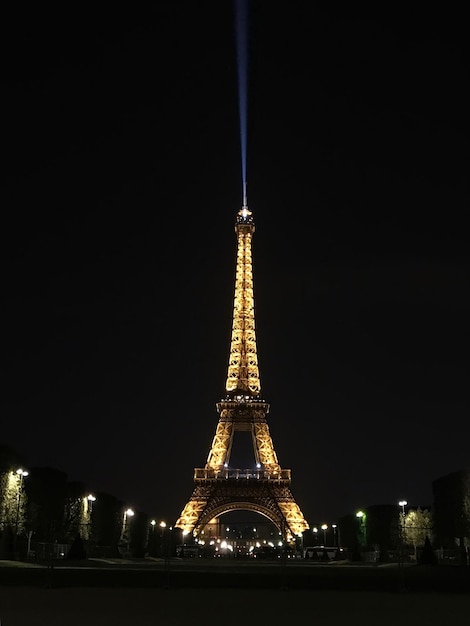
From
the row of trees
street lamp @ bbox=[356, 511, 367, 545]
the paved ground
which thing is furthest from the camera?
street lamp @ bbox=[356, 511, 367, 545]

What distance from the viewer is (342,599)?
2034 cm

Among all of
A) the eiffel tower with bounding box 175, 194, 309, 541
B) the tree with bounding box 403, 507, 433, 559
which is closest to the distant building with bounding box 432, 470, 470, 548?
the tree with bounding box 403, 507, 433, 559

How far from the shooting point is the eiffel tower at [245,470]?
82.3 m

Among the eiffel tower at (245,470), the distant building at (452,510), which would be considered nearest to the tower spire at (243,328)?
the eiffel tower at (245,470)

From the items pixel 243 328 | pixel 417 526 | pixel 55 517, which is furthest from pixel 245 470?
pixel 55 517

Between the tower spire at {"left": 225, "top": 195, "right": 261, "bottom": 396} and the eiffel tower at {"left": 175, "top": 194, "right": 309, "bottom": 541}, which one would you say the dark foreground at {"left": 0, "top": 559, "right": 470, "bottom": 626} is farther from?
the tower spire at {"left": 225, "top": 195, "right": 261, "bottom": 396}

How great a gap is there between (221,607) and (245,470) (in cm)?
7103

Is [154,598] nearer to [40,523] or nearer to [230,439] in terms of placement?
[40,523]

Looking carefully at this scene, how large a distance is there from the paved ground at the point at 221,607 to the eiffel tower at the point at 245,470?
192 feet

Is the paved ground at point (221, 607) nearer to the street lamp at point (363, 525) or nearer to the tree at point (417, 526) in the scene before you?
the tree at point (417, 526)

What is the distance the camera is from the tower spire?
89.4 m

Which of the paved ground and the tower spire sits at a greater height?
the tower spire

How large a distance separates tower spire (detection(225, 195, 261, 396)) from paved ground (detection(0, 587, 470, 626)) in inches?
2589

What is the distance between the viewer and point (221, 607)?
17578mm
